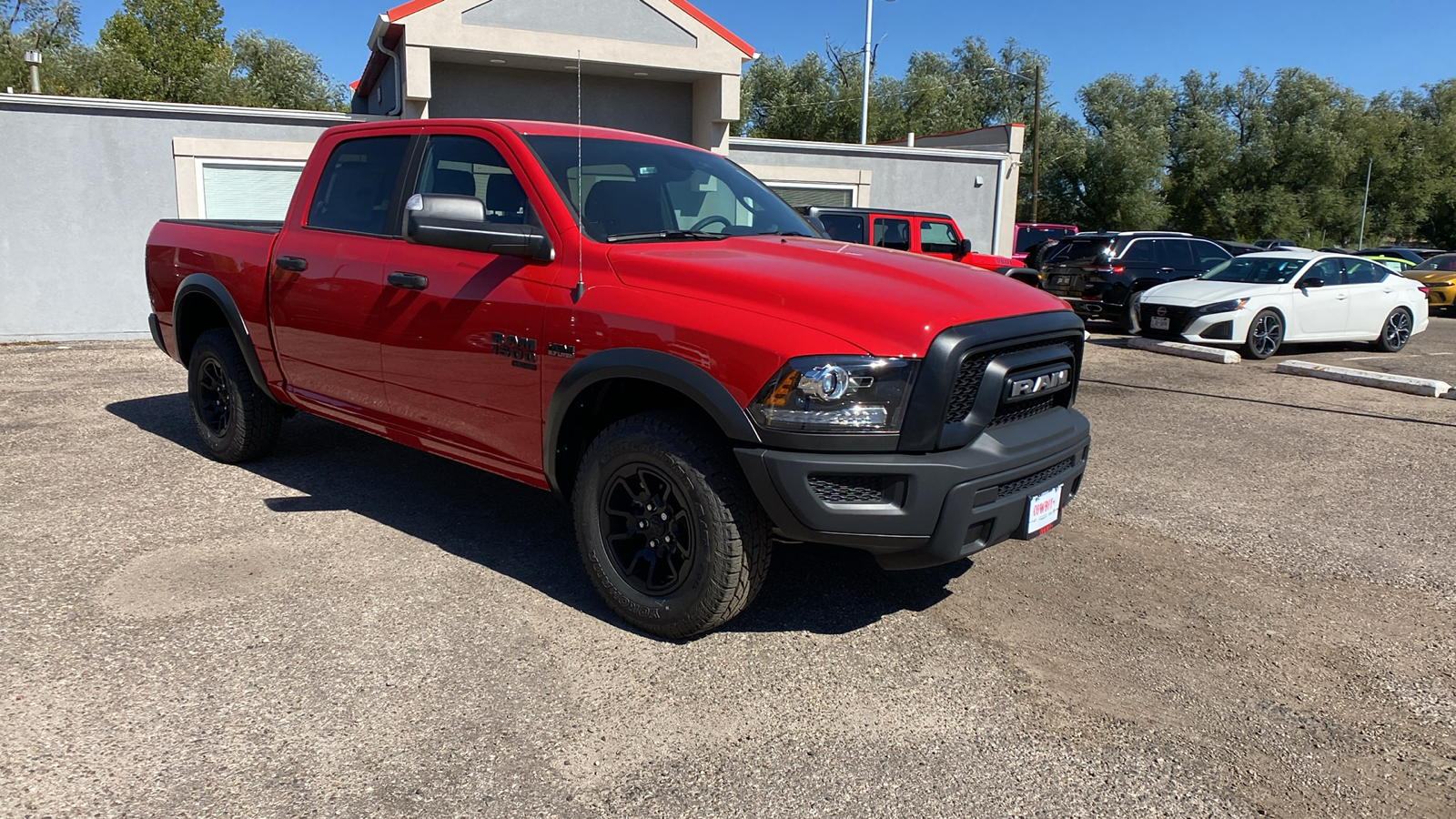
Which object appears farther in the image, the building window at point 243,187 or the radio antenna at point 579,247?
the building window at point 243,187

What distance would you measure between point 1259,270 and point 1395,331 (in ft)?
7.57

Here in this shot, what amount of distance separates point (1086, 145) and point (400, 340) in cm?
5206

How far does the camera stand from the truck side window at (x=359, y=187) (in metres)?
4.82

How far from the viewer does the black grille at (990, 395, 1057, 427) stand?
363cm

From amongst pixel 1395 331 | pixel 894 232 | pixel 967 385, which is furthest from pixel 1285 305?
pixel 967 385

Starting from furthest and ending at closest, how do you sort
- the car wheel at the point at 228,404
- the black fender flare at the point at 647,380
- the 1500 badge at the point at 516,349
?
1. the car wheel at the point at 228,404
2. the 1500 badge at the point at 516,349
3. the black fender flare at the point at 647,380

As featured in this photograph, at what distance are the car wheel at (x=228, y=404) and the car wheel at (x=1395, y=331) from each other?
14.5 metres

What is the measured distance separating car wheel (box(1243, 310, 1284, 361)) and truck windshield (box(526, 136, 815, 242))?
10245 mm

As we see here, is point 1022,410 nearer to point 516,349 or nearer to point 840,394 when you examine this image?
point 840,394

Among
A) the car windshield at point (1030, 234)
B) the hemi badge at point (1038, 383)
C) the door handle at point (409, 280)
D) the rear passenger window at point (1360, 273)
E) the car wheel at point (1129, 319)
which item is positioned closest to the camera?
the hemi badge at point (1038, 383)

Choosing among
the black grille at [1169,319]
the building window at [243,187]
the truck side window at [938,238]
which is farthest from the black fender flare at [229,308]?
the black grille at [1169,319]

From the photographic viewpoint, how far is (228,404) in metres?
5.96

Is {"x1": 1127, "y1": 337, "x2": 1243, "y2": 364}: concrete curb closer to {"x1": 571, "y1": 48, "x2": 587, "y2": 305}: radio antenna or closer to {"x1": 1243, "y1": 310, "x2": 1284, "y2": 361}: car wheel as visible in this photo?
{"x1": 1243, "y1": 310, "x2": 1284, "y2": 361}: car wheel

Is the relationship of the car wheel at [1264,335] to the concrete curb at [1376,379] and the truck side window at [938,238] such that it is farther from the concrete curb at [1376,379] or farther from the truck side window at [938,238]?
the truck side window at [938,238]
